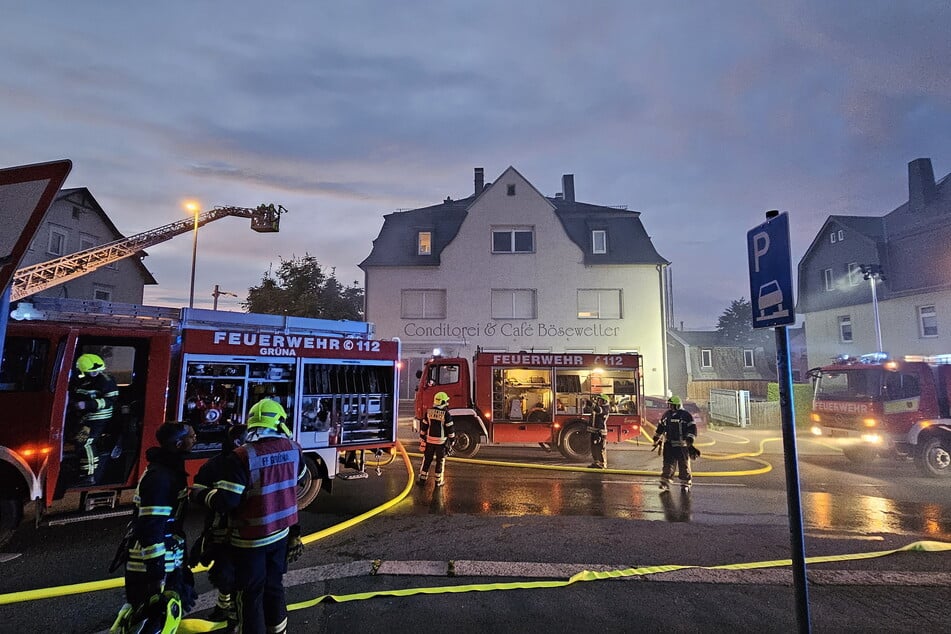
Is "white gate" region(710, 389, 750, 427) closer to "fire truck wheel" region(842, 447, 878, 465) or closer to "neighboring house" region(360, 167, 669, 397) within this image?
"neighboring house" region(360, 167, 669, 397)

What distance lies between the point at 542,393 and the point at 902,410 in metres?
7.39

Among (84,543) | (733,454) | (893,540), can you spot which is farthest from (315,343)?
(733,454)

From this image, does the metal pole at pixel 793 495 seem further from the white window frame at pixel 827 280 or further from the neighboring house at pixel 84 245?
the white window frame at pixel 827 280

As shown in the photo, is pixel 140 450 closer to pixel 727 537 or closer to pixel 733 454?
pixel 727 537

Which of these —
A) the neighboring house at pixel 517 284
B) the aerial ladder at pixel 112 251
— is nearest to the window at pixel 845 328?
the neighboring house at pixel 517 284

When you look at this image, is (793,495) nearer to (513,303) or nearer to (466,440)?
(466,440)

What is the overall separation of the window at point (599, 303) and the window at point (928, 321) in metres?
13.0

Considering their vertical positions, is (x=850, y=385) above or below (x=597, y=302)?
below

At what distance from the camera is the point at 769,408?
54.6 ft

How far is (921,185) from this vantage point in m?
22.1

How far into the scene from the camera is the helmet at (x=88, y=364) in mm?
5352

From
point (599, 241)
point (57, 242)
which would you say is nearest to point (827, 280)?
point (599, 241)

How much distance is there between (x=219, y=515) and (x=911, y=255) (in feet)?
93.8

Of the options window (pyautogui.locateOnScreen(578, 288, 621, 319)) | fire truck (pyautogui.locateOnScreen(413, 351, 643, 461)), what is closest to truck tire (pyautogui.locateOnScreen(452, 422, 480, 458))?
fire truck (pyautogui.locateOnScreen(413, 351, 643, 461))
